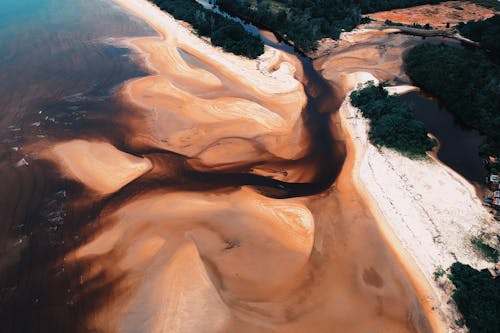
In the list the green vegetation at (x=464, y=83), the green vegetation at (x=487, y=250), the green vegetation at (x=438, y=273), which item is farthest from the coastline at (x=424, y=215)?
the green vegetation at (x=464, y=83)

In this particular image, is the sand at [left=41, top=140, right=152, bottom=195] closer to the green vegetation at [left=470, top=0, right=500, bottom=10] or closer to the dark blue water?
the dark blue water

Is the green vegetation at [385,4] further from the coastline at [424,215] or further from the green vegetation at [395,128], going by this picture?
the coastline at [424,215]

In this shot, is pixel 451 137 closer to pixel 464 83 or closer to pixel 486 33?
pixel 464 83

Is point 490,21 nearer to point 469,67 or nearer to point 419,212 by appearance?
point 469,67

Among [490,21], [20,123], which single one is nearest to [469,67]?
[490,21]

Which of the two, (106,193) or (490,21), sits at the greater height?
(490,21)

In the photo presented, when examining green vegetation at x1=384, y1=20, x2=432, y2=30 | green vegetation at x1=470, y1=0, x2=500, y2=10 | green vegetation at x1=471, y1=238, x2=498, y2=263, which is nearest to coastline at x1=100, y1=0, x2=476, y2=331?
green vegetation at x1=471, y1=238, x2=498, y2=263
